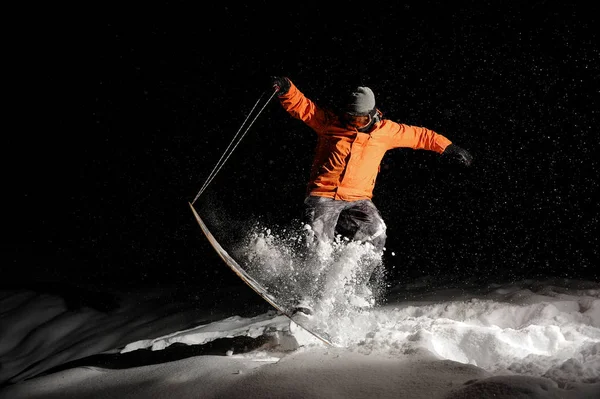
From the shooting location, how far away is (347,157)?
3.25 metres

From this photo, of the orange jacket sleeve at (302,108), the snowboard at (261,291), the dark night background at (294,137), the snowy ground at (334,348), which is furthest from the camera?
the dark night background at (294,137)

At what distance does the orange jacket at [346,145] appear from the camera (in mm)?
3238

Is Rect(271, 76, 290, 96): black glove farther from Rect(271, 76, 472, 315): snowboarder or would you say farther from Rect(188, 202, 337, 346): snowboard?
Rect(188, 202, 337, 346): snowboard

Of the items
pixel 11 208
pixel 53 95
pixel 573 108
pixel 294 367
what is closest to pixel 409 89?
pixel 573 108

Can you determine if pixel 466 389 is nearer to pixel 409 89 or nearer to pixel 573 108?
pixel 573 108

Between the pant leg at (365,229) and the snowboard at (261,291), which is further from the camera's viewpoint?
the pant leg at (365,229)

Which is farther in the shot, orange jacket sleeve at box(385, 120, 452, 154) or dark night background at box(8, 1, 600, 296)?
dark night background at box(8, 1, 600, 296)

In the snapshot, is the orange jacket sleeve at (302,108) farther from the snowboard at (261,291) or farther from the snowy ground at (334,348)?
the snowy ground at (334,348)

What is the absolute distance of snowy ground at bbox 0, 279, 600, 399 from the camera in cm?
185

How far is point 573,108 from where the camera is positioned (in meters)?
4.64

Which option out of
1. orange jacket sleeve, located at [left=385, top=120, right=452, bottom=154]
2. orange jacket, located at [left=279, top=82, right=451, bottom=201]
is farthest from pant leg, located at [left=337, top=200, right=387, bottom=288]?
orange jacket sleeve, located at [left=385, top=120, right=452, bottom=154]

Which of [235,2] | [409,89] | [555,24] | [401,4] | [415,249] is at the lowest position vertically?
[415,249]

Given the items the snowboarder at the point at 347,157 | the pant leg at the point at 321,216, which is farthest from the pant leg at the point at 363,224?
the pant leg at the point at 321,216

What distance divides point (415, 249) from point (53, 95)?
6681 millimetres
